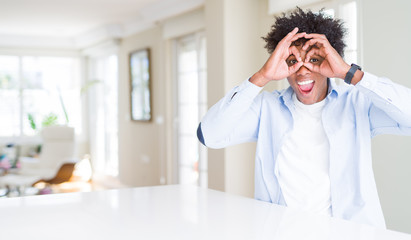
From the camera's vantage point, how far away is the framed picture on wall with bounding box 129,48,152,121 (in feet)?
21.2

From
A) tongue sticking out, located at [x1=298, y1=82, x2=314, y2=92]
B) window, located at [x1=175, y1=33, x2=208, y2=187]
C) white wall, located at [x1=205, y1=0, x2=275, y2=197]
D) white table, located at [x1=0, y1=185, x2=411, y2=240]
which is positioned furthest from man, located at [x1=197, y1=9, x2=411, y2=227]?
window, located at [x1=175, y1=33, x2=208, y2=187]

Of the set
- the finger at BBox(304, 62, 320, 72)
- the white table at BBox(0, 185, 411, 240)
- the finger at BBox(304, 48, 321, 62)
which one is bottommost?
the white table at BBox(0, 185, 411, 240)

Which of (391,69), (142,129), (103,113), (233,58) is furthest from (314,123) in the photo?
(103,113)

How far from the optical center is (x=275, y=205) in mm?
1505

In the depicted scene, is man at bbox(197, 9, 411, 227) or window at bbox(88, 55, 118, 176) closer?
man at bbox(197, 9, 411, 227)

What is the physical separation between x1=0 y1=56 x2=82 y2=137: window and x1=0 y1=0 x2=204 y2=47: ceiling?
0.43m

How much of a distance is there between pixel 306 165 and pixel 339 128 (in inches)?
6.8

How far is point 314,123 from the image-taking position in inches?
66.1

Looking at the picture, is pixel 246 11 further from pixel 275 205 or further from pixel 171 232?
pixel 171 232

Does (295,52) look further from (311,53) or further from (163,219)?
(163,219)

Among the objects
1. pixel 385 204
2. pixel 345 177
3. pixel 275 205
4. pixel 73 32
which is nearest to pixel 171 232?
pixel 275 205

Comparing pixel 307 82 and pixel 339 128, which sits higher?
pixel 307 82

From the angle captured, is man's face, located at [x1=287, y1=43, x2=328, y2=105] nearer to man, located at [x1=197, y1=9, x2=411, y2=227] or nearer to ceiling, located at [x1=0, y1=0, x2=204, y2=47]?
man, located at [x1=197, y1=9, x2=411, y2=227]

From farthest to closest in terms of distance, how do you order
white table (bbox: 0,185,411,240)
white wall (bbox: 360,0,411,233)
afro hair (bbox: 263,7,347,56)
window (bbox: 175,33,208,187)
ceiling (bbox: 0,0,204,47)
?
ceiling (bbox: 0,0,204,47) → window (bbox: 175,33,208,187) → white wall (bbox: 360,0,411,233) → afro hair (bbox: 263,7,347,56) → white table (bbox: 0,185,411,240)
